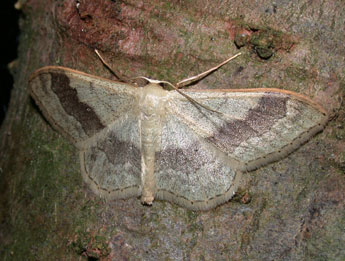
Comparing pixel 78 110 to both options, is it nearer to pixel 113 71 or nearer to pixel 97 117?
pixel 97 117

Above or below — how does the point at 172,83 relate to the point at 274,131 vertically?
above

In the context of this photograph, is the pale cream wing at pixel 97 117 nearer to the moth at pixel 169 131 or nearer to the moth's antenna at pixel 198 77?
the moth at pixel 169 131

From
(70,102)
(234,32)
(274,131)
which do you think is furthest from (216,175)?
(70,102)

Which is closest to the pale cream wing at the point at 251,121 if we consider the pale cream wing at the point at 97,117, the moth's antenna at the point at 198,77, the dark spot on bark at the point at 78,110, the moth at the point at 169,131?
the moth at the point at 169,131

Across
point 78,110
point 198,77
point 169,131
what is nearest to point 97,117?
point 78,110

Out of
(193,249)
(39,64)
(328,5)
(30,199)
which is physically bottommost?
(30,199)

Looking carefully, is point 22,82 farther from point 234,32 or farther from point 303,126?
point 303,126
